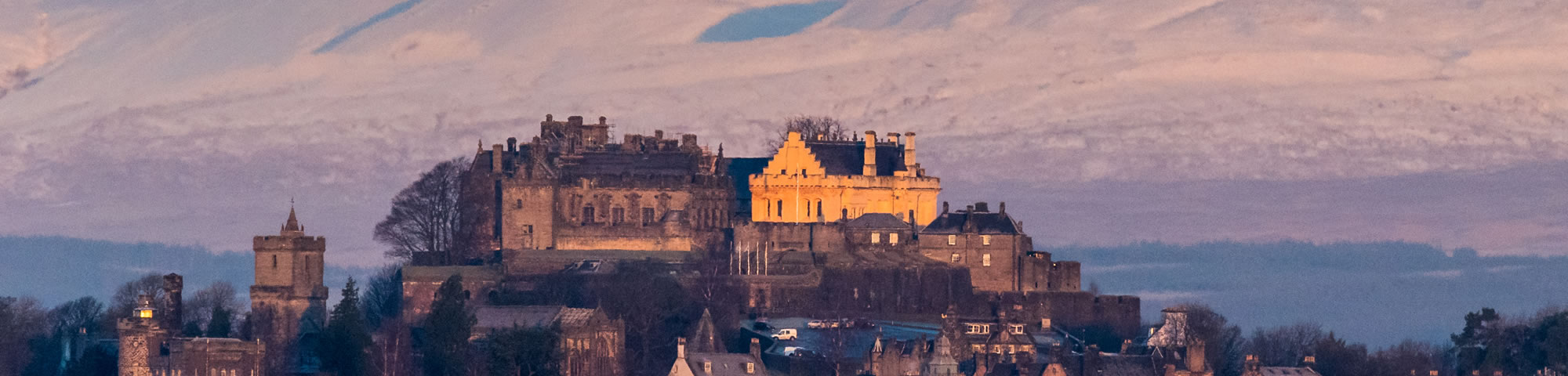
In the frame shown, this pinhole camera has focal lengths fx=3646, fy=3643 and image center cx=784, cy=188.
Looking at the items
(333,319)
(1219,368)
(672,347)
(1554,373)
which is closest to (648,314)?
(672,347)

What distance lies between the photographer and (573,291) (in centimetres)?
12088

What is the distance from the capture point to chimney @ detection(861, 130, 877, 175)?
131500 millimetres

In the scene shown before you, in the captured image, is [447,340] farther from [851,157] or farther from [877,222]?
[851,157]

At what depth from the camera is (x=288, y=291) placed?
404ft

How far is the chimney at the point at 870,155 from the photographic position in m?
132

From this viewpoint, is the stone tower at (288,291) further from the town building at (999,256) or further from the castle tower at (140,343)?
the town building at (999,256)

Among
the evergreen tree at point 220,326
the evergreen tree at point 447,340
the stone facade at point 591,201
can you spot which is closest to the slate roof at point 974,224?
the stone facade at point 591,201

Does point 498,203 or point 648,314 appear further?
point 498,203

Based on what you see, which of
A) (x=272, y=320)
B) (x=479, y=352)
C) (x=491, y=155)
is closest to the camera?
(x=479, y=352)

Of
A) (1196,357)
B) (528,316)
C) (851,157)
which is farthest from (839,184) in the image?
(1196,357)

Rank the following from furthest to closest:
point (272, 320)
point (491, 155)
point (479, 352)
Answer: point (491, 155) < point (272, 320) < point (479, 352)

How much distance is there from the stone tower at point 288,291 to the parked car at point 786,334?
50.9 ft

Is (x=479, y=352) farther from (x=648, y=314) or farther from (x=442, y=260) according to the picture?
(x=442, y=260)

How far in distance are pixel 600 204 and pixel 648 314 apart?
13157mm
